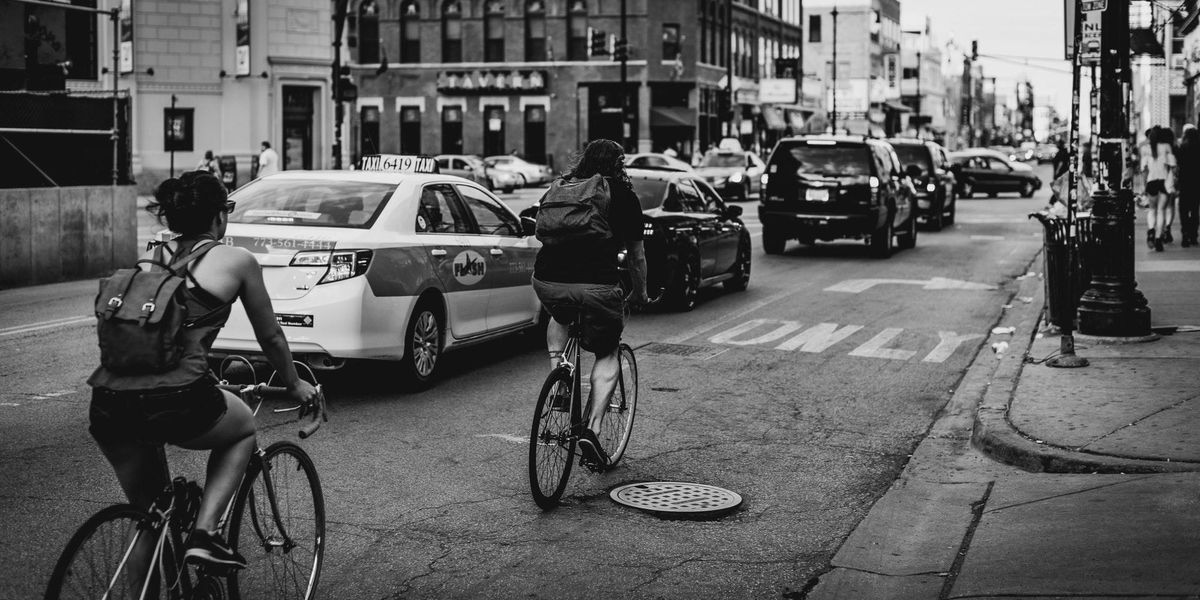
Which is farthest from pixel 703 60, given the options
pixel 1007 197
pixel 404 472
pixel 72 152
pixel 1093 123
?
pixel 404 472

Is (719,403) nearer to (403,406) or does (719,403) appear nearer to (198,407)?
(403,406)

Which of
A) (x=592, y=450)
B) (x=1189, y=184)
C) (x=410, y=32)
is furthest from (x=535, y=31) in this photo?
(x=592, y=450)

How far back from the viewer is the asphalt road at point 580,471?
5848 mm

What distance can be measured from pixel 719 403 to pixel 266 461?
552cm

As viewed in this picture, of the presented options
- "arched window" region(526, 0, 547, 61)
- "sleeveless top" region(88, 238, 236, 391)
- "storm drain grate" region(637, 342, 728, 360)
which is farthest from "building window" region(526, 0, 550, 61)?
"sleeveless top" region(88, 238, 236, 391)

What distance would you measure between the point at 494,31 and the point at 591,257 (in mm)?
62552

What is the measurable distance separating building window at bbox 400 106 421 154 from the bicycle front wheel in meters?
66.0

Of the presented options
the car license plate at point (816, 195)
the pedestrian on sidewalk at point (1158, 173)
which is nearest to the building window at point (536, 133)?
the car license plate at point (816, 195)

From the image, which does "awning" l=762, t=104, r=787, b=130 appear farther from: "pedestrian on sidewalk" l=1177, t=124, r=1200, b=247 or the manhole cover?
Answer: the manhole cover

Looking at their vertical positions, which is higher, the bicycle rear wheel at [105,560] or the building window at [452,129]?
the building window at [452,129]

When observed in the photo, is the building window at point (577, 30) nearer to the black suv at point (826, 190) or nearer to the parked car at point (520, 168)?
the parked car at point (520, 168)

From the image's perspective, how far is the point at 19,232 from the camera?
58.0 ft

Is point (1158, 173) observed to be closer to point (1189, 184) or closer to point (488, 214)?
point (1189, 184)

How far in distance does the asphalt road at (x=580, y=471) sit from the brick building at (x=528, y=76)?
52857 millimetres
